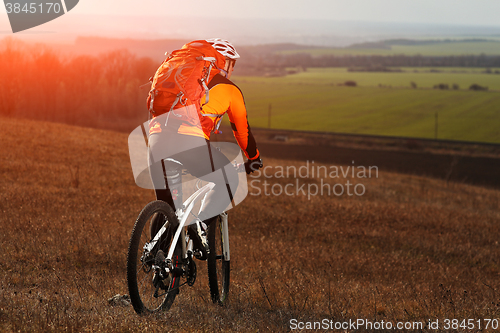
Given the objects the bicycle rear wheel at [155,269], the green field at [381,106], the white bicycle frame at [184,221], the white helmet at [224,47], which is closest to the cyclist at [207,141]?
the white helmet at [224,47]

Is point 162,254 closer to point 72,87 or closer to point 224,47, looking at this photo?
point 224,47

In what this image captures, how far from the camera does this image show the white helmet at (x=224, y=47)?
14.3ft

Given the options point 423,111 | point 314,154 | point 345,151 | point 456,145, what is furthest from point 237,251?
point 423,111

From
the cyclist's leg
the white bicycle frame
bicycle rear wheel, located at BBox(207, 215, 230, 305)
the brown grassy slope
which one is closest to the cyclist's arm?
the cyclist's leg

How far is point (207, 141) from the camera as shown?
14.1 ft

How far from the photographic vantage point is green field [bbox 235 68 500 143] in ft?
290

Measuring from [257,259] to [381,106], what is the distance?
11395cm

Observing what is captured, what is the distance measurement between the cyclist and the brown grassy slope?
132 centimetres

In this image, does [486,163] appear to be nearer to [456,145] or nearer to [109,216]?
[456,145]

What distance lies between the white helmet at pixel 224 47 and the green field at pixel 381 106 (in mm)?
79042

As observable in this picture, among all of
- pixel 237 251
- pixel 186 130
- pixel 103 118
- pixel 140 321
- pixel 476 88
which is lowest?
pixel 476 88

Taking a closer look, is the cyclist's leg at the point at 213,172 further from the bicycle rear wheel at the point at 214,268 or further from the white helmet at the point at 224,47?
the white helmet at the point at 224,47

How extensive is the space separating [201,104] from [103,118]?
4806 centimetres

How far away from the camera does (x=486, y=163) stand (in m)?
49.4
